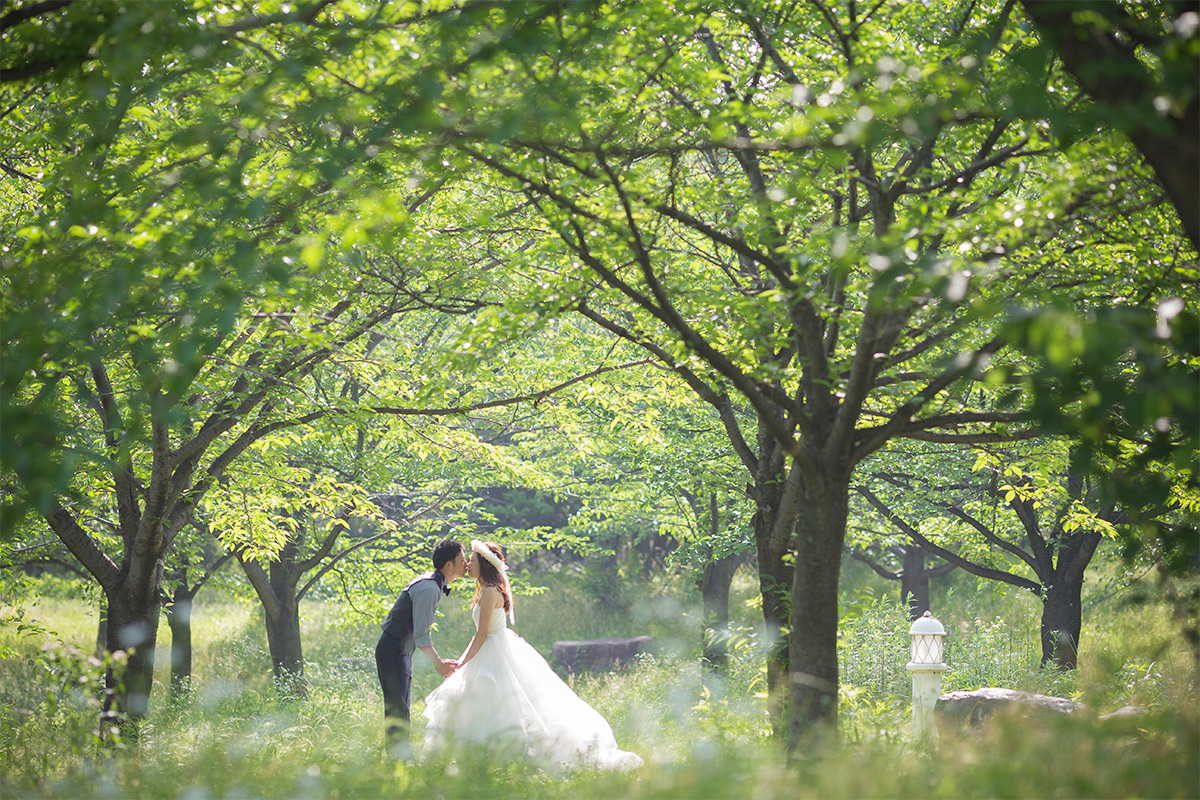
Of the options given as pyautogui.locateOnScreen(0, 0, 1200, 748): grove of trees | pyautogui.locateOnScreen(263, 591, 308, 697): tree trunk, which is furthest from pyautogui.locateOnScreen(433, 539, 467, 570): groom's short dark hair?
pyautogui.locateOnScreen(263, 591, 308, 697): tree trunk

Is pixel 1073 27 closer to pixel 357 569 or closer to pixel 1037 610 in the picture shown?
pixel 357 569

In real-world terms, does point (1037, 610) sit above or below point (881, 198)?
below

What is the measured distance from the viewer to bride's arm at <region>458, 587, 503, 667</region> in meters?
7.66

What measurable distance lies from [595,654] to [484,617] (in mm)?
10718

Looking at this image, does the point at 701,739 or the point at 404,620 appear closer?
the point at 701,739

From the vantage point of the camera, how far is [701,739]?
5.79 metres

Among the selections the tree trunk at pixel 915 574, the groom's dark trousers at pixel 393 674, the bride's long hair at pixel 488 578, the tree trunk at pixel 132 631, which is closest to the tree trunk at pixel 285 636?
the tree trunk at pixel 132 631

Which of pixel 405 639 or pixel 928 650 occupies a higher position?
pixel 405 639

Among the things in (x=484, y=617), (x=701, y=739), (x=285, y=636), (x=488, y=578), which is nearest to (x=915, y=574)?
(x=285, y=636)

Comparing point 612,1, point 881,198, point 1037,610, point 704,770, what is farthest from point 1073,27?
A: point 1037,610

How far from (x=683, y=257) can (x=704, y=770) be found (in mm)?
4831

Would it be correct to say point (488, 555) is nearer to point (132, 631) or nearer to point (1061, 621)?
point (132, 631)

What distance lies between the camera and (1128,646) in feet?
36.7

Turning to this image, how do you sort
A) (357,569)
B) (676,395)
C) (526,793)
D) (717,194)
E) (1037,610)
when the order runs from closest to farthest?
(526,793) < (717,194) < (676,395) < (357,569) < (1037,610)
